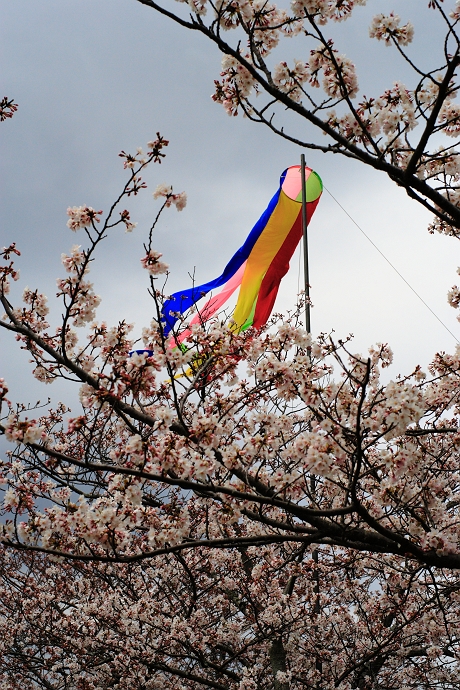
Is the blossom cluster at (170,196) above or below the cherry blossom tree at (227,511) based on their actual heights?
above

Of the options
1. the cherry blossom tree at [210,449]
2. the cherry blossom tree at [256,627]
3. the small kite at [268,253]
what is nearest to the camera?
the cherry blossom tree at [210,449]

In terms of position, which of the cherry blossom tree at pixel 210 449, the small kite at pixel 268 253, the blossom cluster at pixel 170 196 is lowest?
the cherry blossom tree at pixel 210 449

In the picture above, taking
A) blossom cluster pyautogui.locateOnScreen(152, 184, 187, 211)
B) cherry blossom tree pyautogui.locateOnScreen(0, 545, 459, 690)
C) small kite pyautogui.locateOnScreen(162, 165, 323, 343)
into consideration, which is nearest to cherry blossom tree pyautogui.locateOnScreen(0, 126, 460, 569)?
blossom cluster pyautogui.locateOnScreen(152, 184, 187, 211)

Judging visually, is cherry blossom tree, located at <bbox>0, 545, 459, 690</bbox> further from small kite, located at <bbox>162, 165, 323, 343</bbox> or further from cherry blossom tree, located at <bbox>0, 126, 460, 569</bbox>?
small kite, located at <bbox>162, 165, 323, 343</bbox>

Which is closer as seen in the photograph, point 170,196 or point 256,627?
point 170,196

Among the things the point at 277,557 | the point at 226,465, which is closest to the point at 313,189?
the point at 277,557

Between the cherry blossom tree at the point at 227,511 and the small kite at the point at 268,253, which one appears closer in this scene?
the cherry blossom tree at the point at 227,511

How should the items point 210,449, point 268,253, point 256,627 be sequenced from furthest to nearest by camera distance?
point 268,253
point 256,627
point 210,449

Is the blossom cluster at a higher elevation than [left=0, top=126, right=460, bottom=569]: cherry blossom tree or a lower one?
higher

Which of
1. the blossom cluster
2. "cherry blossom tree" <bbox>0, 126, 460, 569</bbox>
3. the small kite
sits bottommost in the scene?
"cherry blossom tree" <bbox>0, 126, 460, 569</bbox>

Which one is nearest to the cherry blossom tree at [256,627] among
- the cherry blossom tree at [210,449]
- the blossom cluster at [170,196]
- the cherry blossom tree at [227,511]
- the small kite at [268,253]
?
the cherry blossom tree at [227,511]

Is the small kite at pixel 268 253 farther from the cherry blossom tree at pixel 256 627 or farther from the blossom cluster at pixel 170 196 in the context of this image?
the blossom cluster at pixel 170 196

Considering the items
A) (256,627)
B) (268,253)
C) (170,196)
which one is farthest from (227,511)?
(268,253)

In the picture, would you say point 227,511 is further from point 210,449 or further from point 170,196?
point 170,196
